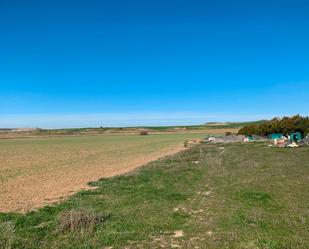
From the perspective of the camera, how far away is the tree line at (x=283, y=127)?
181ft

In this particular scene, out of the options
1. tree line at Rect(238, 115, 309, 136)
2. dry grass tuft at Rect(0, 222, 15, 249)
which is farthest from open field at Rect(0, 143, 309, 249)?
tree line at Rect(238, 115, 309, 136)

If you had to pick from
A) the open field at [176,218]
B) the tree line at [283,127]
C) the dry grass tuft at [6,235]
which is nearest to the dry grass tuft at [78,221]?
the open field at [176,218]

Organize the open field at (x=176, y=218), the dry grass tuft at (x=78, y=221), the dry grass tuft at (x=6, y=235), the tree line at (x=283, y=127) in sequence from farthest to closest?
1. the tree line at (x=283, y=127)
2. the dry grass tuft at (x=78, y=221)
3. the open field at (x=176, y=218)
4. the dry grass tuft at (x=6, y=235)

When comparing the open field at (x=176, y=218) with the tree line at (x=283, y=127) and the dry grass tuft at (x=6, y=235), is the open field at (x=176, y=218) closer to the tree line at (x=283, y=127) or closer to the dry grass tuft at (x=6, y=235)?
the dry grass tuft at (x=6, y=235)

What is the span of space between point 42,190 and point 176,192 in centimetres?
632

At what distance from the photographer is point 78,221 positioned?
8.12 metres

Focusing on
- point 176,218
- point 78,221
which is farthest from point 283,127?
point 78,221

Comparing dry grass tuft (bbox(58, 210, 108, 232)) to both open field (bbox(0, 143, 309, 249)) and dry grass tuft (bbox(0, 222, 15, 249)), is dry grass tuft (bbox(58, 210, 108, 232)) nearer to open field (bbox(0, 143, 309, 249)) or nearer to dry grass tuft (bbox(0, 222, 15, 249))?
open field (bbox(0, 143, 309, 249))

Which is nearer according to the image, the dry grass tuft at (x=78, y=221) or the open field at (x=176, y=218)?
the open field at (x=176, y=218)

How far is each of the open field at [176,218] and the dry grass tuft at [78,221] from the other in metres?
0.02

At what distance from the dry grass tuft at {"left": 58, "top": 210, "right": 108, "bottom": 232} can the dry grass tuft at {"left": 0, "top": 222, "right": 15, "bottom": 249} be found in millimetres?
1103

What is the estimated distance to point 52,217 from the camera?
9.59m

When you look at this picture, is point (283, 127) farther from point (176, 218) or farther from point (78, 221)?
point (78, 221)

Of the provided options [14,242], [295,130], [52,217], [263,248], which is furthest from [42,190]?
[295,130]
